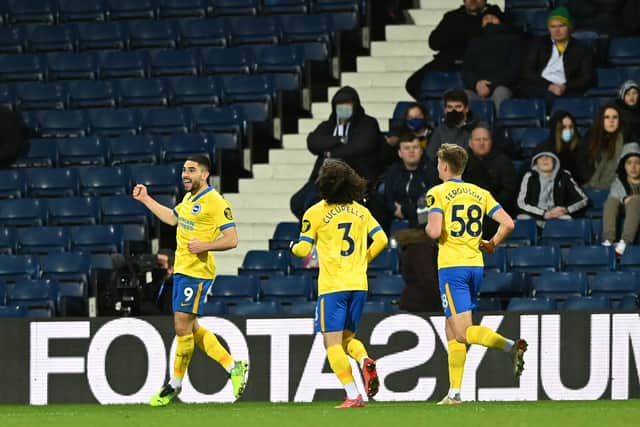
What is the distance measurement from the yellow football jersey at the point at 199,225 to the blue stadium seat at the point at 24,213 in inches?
216

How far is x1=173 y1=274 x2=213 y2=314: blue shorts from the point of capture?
11.5 metres

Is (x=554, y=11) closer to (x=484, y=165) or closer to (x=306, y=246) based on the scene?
(x=484, y=165)

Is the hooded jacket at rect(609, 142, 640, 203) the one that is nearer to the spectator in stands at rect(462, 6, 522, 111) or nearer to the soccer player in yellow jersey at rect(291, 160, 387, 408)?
the spectator in stands at rect(462, 6, 522, 111)

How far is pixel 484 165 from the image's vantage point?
15.0 meters

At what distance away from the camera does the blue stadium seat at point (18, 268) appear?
15898mm

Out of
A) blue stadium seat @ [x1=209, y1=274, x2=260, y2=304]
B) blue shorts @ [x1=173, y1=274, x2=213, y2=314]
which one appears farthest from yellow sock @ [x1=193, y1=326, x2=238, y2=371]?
blue stadium seat @ [x1=209, y1=274, x2=260, y2=304]

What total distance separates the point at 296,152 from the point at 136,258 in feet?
10.9

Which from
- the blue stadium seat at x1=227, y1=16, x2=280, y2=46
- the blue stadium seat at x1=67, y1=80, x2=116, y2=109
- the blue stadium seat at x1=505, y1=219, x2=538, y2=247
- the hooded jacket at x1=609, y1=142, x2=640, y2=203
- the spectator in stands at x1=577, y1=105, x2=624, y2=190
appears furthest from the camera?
the blue stadium seat at x1=227, y1=16, x2=280, y2=46

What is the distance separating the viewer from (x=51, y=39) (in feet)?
63.8

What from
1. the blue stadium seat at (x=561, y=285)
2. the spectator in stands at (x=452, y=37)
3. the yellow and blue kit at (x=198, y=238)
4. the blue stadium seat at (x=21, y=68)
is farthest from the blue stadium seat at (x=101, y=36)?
the yellow and blue kit at (x=198, y=238)

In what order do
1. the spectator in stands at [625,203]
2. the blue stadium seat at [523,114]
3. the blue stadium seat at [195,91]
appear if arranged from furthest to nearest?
the blue stadium seat at [195,91]
the blue stadium seat at [523,114]
the spectator in stands at [625,203]

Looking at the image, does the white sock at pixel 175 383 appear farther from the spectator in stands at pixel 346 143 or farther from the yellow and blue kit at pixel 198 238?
the spectator in stands at pixel 346 143

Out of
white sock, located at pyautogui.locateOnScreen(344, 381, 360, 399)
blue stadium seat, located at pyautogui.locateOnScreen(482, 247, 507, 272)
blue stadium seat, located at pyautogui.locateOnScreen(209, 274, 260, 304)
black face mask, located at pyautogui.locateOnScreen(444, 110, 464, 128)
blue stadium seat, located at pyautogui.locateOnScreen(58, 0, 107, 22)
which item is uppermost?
blue stadium seat, located at pyautogui.locateOnScreen(58, 0, 107, 22)

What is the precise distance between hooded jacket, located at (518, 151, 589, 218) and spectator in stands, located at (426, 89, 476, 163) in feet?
2.48
